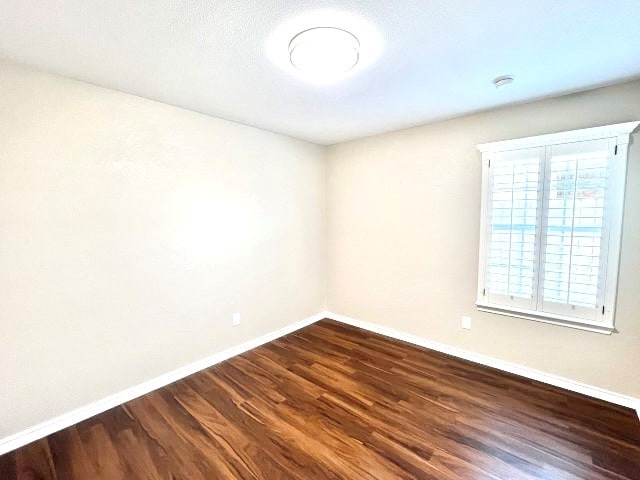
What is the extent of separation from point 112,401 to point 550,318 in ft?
11.5

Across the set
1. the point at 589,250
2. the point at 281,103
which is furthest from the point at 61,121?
the point at 589,250

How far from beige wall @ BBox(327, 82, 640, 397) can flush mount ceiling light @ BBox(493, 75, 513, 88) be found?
58 cm

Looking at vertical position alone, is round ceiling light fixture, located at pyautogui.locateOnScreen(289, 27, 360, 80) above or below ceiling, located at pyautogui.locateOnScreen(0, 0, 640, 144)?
below

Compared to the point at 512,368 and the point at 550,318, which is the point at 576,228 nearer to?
the point at 550,318

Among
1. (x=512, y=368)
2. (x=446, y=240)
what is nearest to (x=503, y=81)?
(x=446, y=240)

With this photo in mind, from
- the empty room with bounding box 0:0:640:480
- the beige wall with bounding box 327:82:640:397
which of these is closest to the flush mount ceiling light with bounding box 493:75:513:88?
the empty room with bounding box 0:0:640:480

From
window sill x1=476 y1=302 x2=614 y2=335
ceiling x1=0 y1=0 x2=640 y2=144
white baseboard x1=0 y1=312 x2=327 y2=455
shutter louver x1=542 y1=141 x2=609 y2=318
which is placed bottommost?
white baseboard x1=0 y1=312 x2=327 y2=455

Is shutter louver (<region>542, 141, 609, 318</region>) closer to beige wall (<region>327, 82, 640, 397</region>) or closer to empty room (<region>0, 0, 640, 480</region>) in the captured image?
empty room (<region>0, 0, 640, 480</region>)

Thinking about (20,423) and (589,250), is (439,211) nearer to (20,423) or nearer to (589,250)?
(589,250)

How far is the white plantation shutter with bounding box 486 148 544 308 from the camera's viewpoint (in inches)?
95.7

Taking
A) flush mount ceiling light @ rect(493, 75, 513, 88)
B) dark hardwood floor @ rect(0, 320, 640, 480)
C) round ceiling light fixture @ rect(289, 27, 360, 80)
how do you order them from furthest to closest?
flush mount ceiling light @ rect(493, 75, 513, 88) → dark hardwood floor @ rect(0, 320, 640, 480) → round ceiling light fixture @ rect(289, 27, 360, 80)

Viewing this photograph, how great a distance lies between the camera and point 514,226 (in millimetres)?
2525

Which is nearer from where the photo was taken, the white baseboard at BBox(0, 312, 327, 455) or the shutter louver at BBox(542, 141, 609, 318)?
the white baseboard at BBox(0, 312, 327, 455)

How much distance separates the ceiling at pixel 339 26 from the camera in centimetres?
136
